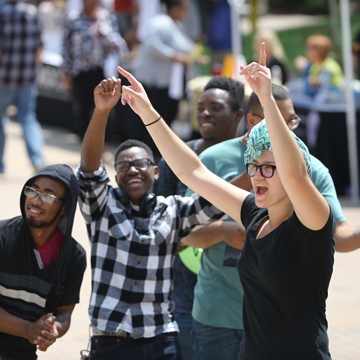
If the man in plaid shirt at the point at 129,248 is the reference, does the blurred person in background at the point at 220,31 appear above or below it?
above

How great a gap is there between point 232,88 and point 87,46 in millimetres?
5467

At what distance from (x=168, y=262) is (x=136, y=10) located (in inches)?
519

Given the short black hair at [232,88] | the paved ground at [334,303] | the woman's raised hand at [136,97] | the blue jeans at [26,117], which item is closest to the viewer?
the woman's raised hand at [136,97]

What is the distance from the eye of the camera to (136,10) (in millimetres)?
15664

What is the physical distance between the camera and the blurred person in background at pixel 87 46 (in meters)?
9.16

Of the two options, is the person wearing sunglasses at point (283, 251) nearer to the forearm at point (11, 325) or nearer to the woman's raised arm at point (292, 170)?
the woman's raised arm at point (292, 170)

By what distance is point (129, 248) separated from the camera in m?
3.21

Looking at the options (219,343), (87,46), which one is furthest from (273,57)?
(219,343)

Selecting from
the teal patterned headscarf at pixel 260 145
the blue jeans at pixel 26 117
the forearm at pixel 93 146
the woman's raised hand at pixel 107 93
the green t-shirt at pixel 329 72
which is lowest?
the teal patterned headscarf at pixel 260 145

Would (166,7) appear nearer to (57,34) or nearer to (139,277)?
(57,34)

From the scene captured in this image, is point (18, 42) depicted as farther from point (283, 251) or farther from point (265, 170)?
point (283, 251)

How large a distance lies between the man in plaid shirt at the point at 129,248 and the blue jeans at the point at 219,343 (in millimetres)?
198

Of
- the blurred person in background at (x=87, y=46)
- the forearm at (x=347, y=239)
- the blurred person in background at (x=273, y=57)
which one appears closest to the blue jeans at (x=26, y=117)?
the blurred person in background at (x=87, y=46)

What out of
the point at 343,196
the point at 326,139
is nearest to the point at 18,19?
the point at 326,139
